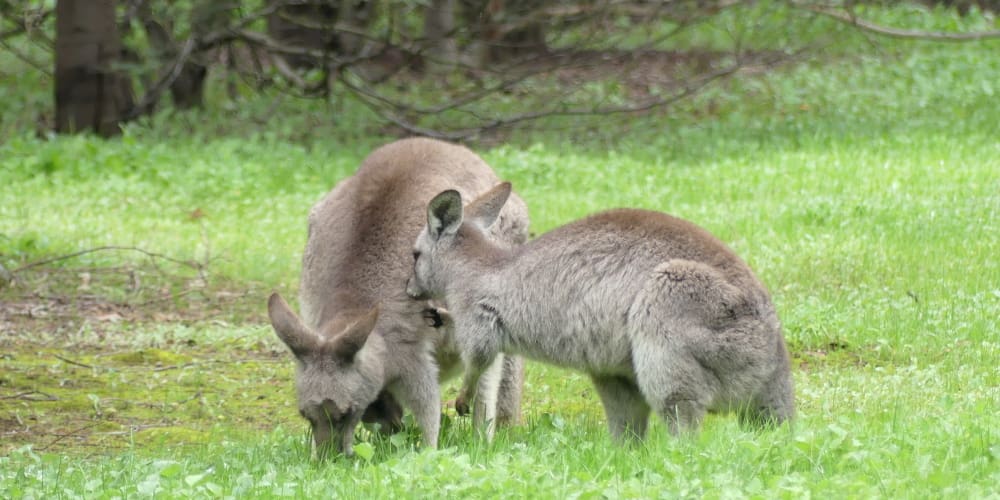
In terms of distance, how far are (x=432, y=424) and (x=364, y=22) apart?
12.8 metres

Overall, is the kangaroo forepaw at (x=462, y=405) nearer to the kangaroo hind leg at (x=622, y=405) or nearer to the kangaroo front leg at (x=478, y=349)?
the kangaroo front leg at (x=478, y=349)

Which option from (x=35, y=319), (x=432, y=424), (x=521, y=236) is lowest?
(x=35, y=319)

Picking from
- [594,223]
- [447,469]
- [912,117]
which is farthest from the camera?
[912,117]

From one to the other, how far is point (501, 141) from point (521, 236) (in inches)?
391

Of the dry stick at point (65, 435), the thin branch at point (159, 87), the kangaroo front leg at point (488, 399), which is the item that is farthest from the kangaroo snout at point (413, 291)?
the thin branch at point (159, 87)

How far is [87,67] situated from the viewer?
1738 centimetres

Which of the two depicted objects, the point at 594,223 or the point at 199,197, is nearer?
the point at 594,223

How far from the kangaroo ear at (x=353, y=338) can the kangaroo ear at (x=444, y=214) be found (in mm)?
773

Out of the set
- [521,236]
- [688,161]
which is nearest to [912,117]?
[688,161]

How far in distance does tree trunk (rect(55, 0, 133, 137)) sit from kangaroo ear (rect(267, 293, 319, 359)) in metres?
12.1

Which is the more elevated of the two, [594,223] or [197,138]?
[594,223]

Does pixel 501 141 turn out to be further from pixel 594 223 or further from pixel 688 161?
pixel 594 223

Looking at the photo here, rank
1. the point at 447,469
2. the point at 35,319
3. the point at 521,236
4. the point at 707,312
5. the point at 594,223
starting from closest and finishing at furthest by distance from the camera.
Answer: the point at 447,469 < the point at 707,312 < the point at 594,223 < the point at 521,236 < the point at 35,319

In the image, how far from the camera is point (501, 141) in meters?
17.7
